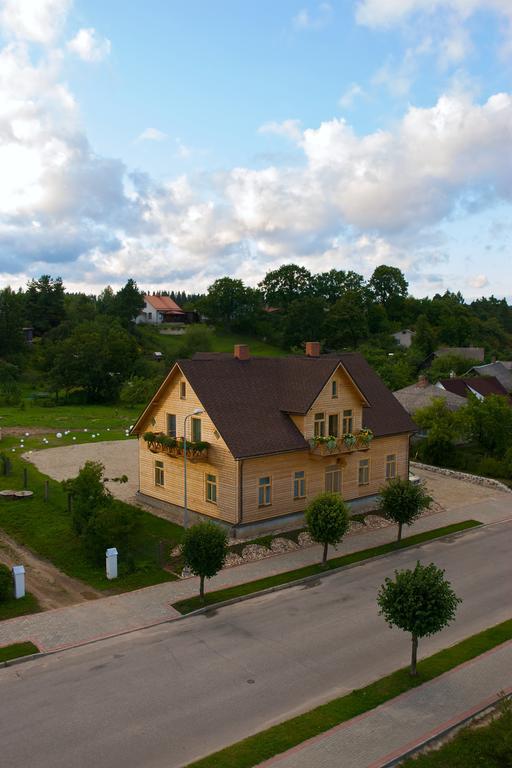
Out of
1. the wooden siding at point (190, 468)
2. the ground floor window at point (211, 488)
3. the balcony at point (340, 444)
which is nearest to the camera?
the wooden siding at point (190, 468)

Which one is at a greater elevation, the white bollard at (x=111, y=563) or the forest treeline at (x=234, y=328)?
the forest treeline at (x=234, y=328)

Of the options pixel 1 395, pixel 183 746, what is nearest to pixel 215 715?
pixel 183 746

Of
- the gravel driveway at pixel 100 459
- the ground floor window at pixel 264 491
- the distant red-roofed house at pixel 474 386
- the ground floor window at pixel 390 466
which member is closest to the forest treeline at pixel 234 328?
the distant red-roofed house at pixel 474 386

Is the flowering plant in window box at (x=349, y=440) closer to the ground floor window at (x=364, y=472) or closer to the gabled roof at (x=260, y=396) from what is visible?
the gabled roof at (x=260, y=396)

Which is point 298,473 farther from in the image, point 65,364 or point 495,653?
point 65,364

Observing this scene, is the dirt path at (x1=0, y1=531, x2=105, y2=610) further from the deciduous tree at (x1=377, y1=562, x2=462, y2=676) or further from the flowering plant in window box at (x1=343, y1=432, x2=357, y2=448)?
the flowering plant in window box at (x1=343, y1=432, x2=357, y2=448)

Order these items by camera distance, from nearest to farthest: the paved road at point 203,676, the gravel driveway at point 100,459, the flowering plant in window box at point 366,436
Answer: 1. the paved road at point 203,676
2. the flowering plant in window box at point 366,436
3. the gravel driveway at point 100,459
